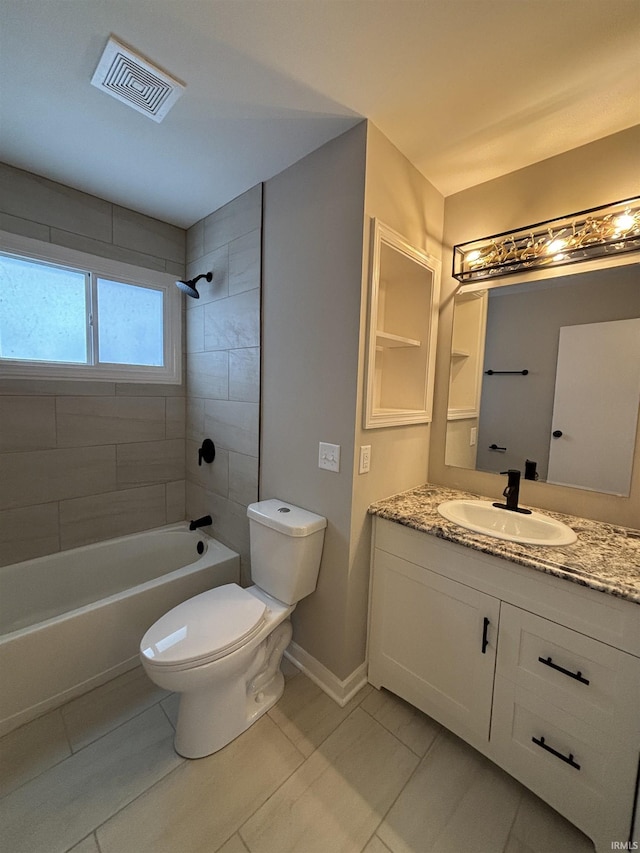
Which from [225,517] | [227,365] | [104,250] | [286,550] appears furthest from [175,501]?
[104,250]

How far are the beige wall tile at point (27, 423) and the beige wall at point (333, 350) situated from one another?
128cm

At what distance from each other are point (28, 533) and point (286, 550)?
1.56 m

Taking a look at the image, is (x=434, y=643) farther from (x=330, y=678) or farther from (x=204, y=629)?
(x=204, y=629)

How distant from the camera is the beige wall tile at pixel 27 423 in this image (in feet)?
5.96

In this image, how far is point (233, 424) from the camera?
A: 2.09 metres

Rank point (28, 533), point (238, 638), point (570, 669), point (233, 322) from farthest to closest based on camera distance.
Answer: point (233, 322) < point (28, 533) < point (238, 638) < point (570, 669)

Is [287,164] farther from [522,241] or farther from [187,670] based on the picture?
[187,670]

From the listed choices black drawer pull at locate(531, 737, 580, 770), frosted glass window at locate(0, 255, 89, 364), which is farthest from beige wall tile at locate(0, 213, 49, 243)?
black drawer pull at locate(531, 737, 580, 770)

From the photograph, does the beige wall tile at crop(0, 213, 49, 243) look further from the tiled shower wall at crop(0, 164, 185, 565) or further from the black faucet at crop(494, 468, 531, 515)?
the black faucet at crop(494, 468, 531, 515)

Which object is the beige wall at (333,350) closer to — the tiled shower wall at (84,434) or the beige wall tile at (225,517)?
the beige wall tile at (225,517)

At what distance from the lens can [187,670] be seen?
1.18 m

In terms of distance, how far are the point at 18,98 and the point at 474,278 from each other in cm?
206

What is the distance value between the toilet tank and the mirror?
2.90ft

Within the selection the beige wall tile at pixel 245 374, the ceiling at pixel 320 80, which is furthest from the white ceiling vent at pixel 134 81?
the beige wall tile at pixel 245 374
